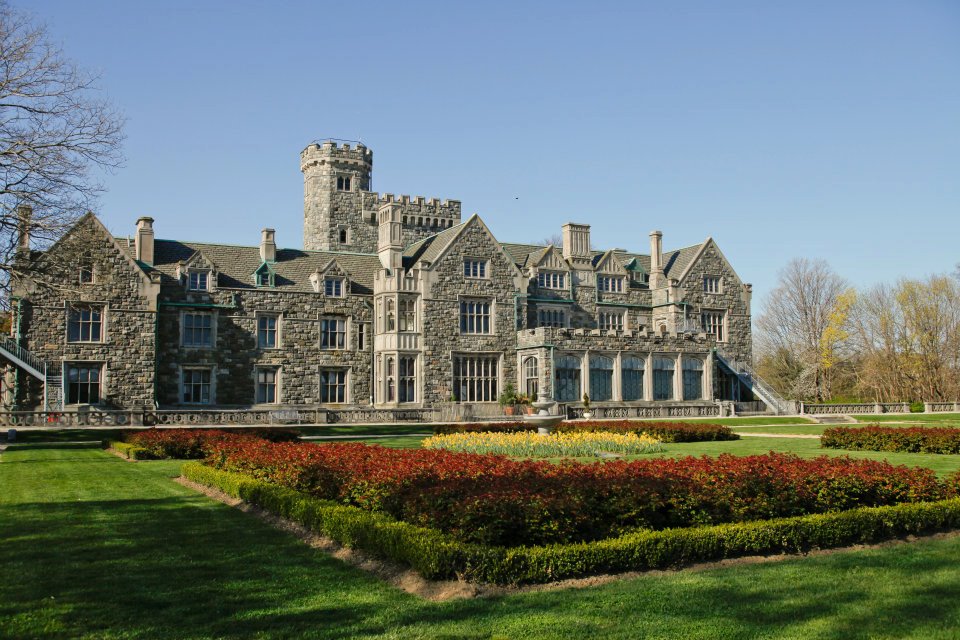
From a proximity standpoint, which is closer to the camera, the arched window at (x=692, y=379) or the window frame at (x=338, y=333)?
the window frame at (x=338, y=333)

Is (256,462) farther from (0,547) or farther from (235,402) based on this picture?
(235,402)

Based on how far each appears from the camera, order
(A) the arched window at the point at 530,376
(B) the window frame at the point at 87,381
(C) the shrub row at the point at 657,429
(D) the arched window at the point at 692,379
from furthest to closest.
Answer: (D) the arched window at the point at 692,379, (A) the arched window at the point at 530,376, (B) the window frame at the point at 87,381, (C) the shrub row at the point at 657,429

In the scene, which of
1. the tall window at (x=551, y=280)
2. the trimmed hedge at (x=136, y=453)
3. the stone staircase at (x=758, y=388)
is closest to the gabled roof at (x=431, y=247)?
the tall window at (x=551, y=280)

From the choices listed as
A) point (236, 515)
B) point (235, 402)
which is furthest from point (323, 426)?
point (236, 515)

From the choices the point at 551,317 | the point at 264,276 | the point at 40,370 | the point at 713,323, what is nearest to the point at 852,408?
the point at 713,323

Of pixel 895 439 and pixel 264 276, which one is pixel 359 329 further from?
pixel 895 439

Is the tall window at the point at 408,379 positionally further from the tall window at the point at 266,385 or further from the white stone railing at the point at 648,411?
the white stone railing at the point at 648,411

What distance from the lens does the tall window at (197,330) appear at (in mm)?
47344

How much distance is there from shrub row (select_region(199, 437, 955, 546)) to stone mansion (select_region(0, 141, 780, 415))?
32.0 meters

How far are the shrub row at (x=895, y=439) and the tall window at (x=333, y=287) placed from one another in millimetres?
30640

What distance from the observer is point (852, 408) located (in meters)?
53.8

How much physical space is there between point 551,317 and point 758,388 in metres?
14.7

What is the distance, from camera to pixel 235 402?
157 ft

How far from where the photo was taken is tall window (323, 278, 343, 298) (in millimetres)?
50656
